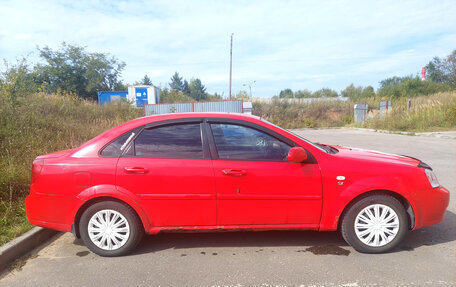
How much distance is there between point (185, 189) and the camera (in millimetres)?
3139

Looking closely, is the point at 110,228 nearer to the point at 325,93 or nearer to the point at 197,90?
the point at 325,93

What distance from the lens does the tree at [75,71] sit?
38062 mm

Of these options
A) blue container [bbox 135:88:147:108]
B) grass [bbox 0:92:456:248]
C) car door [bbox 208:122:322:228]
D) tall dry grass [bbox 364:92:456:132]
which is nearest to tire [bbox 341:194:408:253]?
car door [bbox 208:122:322:228]

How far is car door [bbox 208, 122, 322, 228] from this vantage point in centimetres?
313

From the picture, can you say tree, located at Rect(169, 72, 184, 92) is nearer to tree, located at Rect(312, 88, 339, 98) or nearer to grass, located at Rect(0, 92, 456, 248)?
tree, located at Rect(312, 88, 339, 98)

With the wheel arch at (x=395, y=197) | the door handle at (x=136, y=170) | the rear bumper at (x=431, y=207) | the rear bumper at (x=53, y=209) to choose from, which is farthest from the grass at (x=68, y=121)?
the rear bumper at (x=431, y=207)

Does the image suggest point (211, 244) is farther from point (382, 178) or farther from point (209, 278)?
point (382, 178)

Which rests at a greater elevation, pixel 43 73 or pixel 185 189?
pixel 43 73

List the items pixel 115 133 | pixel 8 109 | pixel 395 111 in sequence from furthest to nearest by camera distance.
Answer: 1. pixel 395 111
2. pixel 8 109
3. pixel 115 133

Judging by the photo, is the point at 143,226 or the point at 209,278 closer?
the point at 209,278

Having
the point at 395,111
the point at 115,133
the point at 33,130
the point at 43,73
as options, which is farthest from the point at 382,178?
the point at 43,73

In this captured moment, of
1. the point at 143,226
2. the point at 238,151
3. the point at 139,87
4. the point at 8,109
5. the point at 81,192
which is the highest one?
the point at 139,87

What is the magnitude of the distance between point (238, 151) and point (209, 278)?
127cm

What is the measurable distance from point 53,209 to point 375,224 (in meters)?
3.38
